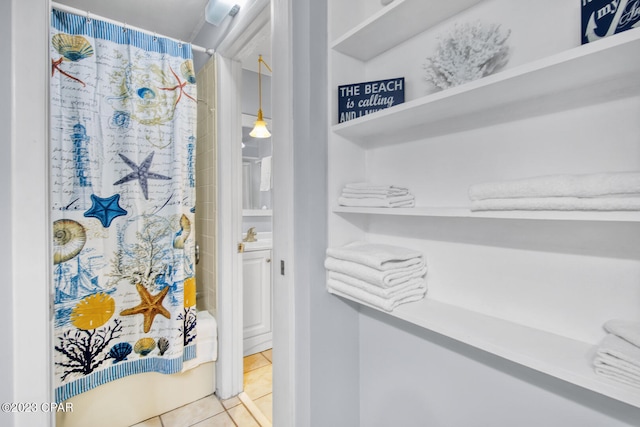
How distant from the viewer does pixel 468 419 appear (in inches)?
35.9

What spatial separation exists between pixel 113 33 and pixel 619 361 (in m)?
2.22

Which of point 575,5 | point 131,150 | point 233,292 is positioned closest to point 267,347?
point 233,292

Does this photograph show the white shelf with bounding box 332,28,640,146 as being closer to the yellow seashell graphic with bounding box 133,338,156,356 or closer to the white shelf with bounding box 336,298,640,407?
the white shelf with bounding box 336,298,640,407

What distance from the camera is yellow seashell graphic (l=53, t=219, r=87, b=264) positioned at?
1383 mm

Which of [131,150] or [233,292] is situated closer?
[131,150]

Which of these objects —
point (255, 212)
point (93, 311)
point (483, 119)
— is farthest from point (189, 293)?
point (483, 119)

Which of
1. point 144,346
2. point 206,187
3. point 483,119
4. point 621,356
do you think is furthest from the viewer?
point 206,187

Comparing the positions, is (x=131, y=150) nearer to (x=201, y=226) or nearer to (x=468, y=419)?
(x=201, y=226)

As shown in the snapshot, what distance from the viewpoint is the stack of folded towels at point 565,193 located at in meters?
0.54

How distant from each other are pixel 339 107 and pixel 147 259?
1.30 meters

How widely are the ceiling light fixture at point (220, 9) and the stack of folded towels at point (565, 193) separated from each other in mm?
1568

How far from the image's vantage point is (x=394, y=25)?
0.98m

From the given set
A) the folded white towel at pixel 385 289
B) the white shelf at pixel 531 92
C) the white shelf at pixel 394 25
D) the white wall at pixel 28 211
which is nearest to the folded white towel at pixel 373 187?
the white shelf at pixel 531 92

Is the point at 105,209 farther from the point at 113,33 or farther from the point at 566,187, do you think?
the point at 566,187
